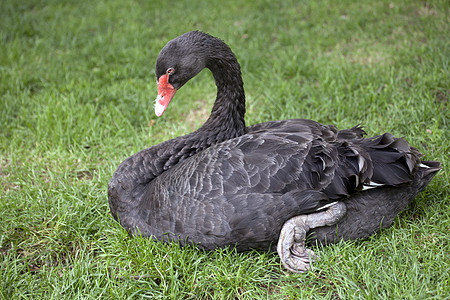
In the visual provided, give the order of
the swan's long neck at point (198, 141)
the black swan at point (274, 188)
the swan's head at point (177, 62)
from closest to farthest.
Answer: the black swan at point (274, 188)
the swan's head at point (177, 62)
the swan's long neck at point (198, 141)

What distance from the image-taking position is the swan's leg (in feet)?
9.82

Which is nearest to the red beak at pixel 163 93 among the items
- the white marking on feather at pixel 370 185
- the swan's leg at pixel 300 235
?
the swan's leg at pixel 300 235

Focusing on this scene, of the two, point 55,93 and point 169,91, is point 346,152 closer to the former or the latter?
point 169,91

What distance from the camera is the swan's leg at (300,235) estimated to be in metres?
2.99

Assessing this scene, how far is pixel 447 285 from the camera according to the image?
8.93 ft

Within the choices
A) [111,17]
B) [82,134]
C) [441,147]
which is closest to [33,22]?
[111,17]

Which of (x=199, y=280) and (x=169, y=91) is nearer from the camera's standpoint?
(x=199, y=280)

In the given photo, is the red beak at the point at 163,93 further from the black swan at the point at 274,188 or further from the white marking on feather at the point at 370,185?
the white marking on feather at the point at 370,185

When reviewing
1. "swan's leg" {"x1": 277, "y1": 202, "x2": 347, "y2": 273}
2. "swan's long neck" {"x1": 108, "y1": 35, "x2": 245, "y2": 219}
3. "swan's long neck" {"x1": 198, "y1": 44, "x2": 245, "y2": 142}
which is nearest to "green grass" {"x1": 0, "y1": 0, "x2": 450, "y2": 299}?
"swan's leg" {"x1": 277, "y1": 202, "x2": 347, "y2": 273}

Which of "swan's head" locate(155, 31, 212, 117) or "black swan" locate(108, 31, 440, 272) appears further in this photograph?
"swan's head" locate(155, 31, 212, 117)

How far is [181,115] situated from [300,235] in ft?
9.28

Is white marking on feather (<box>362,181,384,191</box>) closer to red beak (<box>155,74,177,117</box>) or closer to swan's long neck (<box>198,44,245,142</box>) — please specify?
swan's long neck (<box>198,44,245,142</box>)

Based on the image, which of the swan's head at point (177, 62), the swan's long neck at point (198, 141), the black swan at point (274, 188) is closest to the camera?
the black swan at point (274, 188)

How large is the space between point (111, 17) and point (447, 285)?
22.4 ft
